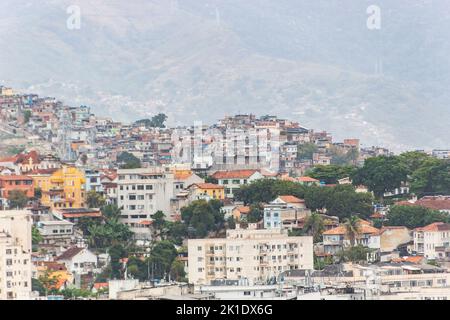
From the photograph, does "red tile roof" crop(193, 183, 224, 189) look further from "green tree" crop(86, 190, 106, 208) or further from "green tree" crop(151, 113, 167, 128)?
"green tree" crop(151, 113, 167, 128)

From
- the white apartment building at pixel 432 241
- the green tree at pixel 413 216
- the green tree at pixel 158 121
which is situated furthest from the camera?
the green tree at pixel 158 121

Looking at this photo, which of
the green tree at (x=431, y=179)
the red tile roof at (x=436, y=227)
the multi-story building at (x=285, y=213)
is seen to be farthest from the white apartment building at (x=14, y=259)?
the green tree at (x=431, y=179)

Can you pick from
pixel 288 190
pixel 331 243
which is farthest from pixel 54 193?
pixel 331 243

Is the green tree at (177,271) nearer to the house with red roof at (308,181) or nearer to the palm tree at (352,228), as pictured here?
the palm tree at (352,228)

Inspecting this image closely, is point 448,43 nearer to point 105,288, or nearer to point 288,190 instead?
point 288,190

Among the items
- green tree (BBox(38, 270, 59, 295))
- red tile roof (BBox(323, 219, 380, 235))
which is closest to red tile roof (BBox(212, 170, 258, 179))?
red tile roof (BBox(323, 219, 380, 235))
